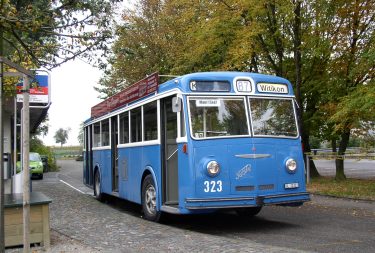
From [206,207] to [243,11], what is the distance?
13.0 m

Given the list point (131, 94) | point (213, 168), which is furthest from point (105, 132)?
point (213, 168)

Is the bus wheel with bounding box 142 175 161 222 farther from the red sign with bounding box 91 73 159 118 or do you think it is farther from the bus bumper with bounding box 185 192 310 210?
the red sign with bounding box 91 73 159 118

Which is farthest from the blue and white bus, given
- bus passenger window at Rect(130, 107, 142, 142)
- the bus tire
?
the bus tire

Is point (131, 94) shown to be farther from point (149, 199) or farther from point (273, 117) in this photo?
point (273, 117)

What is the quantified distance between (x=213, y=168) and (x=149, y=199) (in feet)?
8.16

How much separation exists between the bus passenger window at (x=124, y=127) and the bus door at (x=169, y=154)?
253cm

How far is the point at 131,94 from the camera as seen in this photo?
12.3 metres

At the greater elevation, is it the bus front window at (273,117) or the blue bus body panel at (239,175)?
the bus front window at (273,117)

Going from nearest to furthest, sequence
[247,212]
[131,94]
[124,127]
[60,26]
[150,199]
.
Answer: [60,26] < [150,199] < [247,212] < [131,94] < [124,127]

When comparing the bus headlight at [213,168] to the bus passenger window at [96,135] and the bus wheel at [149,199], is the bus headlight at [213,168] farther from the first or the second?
the bus passenger window at [96,135]

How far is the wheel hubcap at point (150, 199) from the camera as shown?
10.6 meters

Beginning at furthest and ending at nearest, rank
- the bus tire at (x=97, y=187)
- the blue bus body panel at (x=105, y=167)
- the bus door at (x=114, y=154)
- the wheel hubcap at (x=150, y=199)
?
the bus tire at (x=97, y=187) → the blue bus body panel at (x=105, y=167) → the bus door at (x=114, y=154) → the wheel hubcap at (x=150, y=199)

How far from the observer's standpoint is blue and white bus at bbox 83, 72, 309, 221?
29.5 feet

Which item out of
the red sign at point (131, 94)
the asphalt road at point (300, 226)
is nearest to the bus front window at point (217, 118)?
the red sign at point (131, 94)
